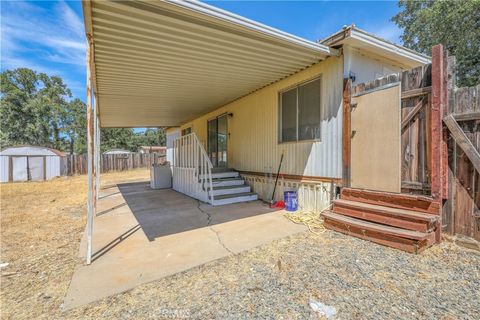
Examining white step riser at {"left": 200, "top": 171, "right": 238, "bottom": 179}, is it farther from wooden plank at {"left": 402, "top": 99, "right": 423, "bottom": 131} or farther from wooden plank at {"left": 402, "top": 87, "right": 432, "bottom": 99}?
wooden plank at {"left": 402, "top": 87, "right": 432, "bottom": 99}

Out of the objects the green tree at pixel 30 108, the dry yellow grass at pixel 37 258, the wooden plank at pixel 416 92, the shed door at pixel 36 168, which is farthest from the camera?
the green tree at pixel 30 108

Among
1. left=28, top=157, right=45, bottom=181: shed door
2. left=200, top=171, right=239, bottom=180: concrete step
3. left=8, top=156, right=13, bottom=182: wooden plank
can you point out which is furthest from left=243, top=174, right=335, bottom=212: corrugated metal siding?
left=8, top=156, right=13, bottom=182: wooden plank

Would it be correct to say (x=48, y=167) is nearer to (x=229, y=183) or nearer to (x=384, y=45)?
(x=229, y=183)

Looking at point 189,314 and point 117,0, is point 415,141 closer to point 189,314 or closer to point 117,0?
point 189,314

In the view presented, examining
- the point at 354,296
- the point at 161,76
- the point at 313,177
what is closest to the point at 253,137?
the point at 313,177

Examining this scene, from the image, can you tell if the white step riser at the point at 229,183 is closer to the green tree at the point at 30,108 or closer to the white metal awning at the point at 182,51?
the white metal awning at the point at 182,51

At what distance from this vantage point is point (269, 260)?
2.68 m

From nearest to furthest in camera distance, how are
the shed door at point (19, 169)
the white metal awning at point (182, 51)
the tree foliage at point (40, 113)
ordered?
the white metal awning at point (182, 51) < the shed door at point (19, 169) < the tree foliage at point (40, 113)

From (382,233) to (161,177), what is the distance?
7868 mm

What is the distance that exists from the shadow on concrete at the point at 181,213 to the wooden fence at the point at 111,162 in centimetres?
1304

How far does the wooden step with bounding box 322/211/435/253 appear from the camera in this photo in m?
2.74

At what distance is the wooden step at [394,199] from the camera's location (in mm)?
3023

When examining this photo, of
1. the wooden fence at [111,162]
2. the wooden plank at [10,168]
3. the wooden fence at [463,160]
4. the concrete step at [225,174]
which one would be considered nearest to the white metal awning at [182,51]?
the wooden fence at [463,160]

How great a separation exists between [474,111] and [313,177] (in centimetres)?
253
